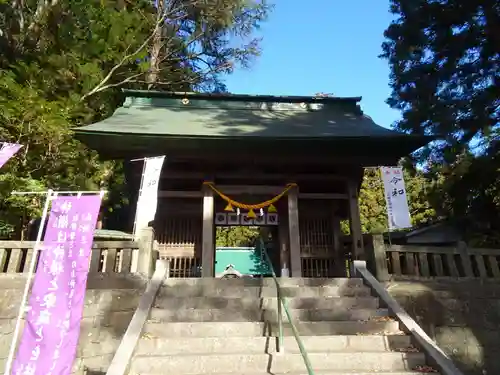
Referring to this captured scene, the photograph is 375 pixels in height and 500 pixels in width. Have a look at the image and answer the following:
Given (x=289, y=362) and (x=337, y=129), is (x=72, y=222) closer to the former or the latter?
(x=289, y=362)

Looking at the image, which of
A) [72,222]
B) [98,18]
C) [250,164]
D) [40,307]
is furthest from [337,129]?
[98,18]

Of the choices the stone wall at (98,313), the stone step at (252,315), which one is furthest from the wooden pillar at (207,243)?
the stone step at (252,315)

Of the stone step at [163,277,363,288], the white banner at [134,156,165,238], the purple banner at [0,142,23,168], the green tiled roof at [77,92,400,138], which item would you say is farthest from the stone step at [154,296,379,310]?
the green tiled roof at [77,92,400,138]

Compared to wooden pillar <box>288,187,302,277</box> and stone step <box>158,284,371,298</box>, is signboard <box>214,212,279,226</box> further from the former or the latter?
stone step <box>158,284,371,298</box>

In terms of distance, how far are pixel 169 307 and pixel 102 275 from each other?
1.33 meters

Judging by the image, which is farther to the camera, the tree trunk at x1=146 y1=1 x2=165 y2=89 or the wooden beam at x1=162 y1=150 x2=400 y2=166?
the tree trunk at x1=146 y1=1 x2=165 y2=89

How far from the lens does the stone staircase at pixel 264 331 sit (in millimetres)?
4707

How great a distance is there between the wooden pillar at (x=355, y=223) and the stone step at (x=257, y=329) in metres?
2.92

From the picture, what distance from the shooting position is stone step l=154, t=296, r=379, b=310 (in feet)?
19.7

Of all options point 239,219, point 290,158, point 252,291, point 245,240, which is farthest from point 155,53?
point 245,240

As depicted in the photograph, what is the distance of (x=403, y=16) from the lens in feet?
43.1

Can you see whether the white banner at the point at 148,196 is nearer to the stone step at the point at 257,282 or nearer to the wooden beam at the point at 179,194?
the wooden beam at the point at 179,194

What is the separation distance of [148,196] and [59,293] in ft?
10.6

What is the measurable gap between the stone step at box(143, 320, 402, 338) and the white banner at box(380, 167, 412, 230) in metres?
2.66
